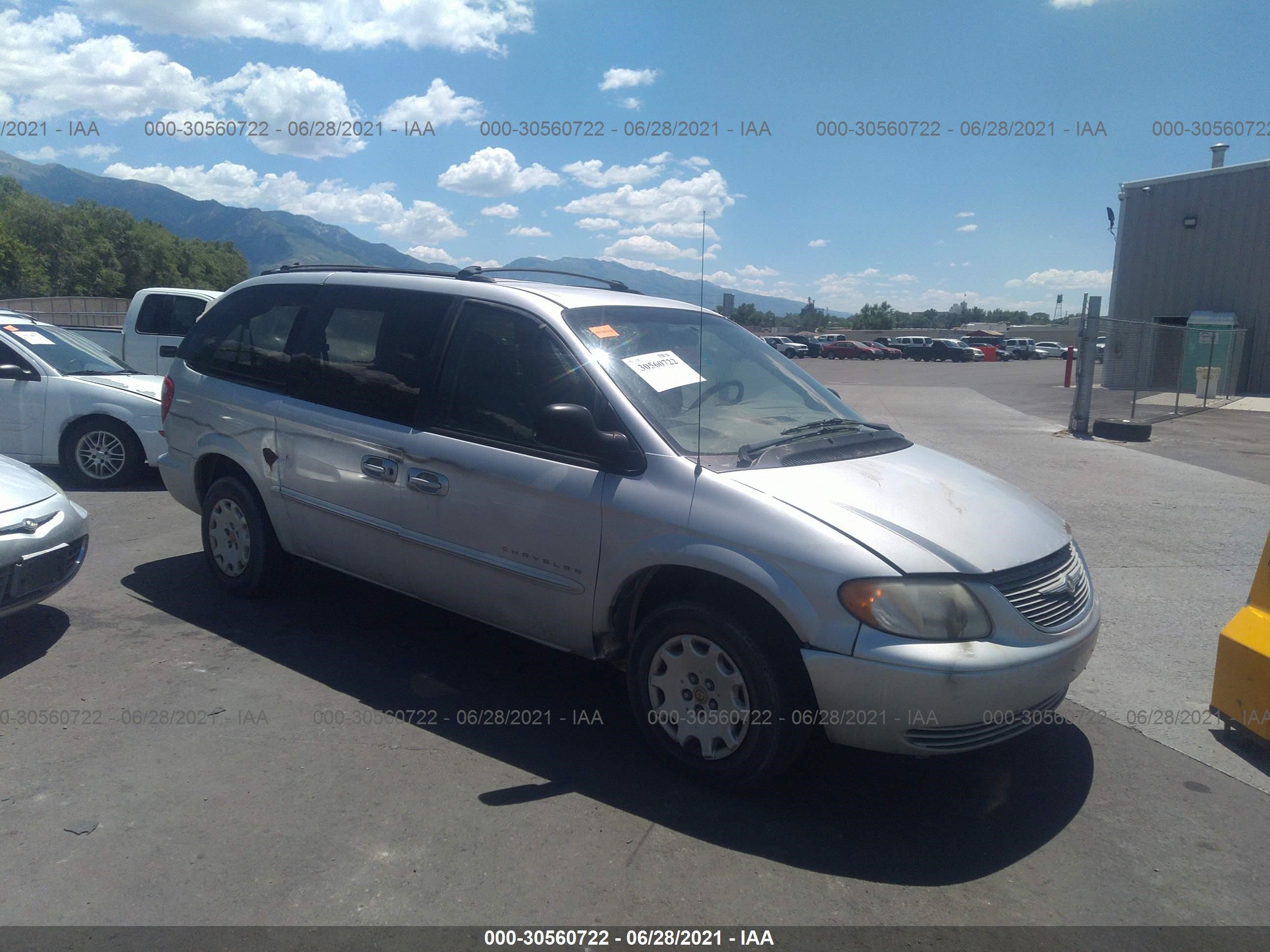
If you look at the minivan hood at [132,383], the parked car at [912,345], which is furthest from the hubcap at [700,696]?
the parked car at [912,345]

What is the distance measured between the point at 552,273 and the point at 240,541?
2451 mm

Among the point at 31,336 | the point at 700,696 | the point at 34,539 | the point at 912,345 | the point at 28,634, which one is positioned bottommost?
the point at 28,634

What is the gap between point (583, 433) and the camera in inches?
143

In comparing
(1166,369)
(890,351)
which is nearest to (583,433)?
(1166,369)

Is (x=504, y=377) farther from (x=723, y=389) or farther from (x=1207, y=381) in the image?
(x=1207, y=381)

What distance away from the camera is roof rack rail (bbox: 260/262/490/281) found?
4723mm

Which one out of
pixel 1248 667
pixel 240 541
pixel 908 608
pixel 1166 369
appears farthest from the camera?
pixel 1166 369

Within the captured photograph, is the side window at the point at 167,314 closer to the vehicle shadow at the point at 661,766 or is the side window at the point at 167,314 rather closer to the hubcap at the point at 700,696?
the vehicle shadow at the point at 661,766

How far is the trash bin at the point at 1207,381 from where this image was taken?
23250 mm

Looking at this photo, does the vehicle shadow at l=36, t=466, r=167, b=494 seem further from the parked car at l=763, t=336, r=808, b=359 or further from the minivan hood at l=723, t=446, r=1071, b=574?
the parked car at l=763, t=336, r=808, b=359

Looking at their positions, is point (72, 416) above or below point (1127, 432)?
above

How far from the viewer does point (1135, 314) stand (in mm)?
31312

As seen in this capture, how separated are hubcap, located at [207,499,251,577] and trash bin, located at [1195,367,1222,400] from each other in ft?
80.2

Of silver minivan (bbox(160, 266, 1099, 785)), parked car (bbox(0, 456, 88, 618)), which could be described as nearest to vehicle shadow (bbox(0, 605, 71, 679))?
parked car (bbox(0, 456, 88, 618))
